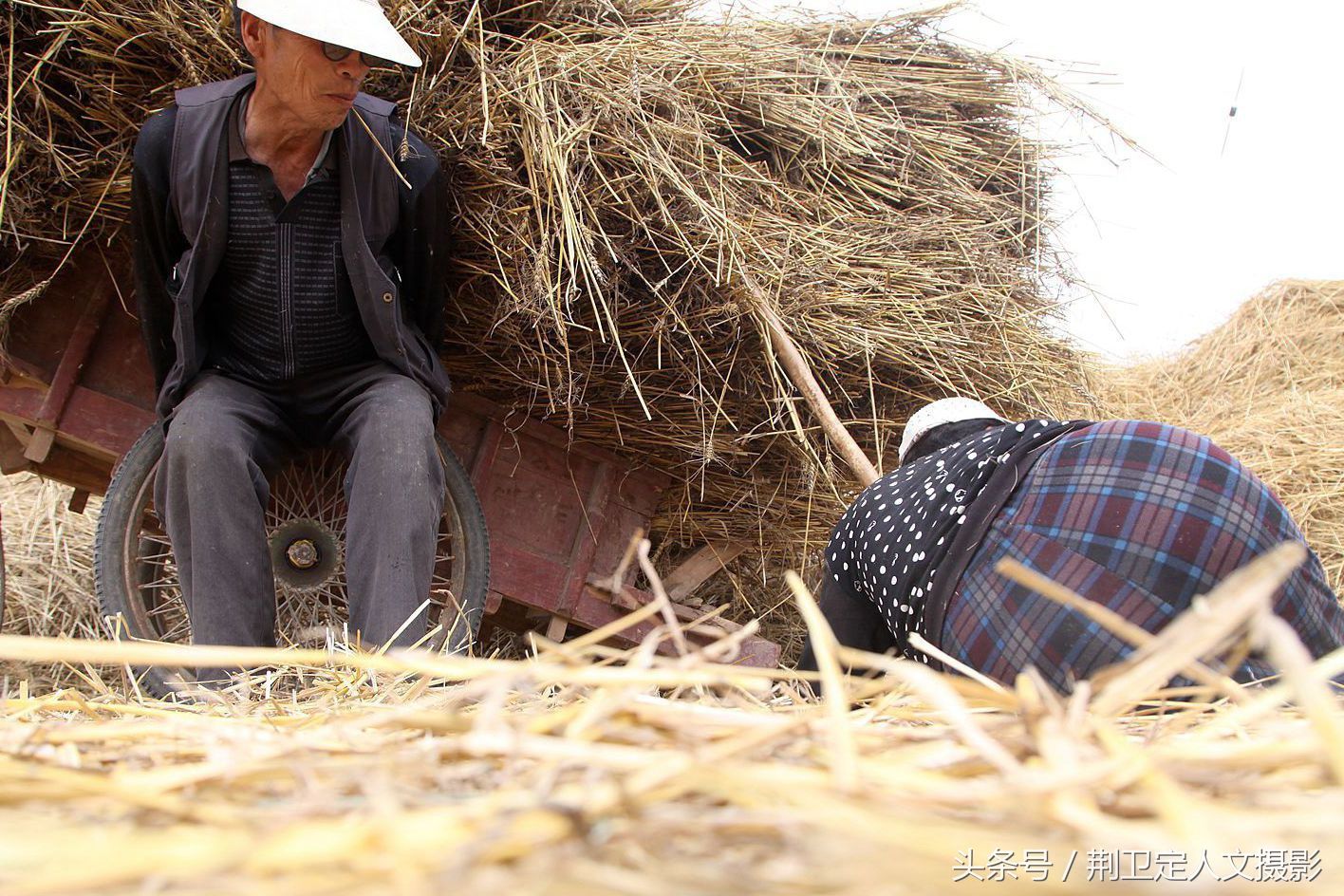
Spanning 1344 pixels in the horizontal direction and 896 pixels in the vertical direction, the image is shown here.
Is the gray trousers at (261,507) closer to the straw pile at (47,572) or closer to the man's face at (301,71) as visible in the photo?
the man's face at (301,71)

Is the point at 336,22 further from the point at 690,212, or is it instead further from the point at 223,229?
the point at 690,212

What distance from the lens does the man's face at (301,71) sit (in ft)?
5.50

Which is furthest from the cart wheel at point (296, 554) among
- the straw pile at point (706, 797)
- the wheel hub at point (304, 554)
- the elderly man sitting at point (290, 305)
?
the straw pile at point (706, 797)

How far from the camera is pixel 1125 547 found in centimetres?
122

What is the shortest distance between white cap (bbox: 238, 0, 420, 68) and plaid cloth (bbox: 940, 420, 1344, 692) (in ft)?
4.09

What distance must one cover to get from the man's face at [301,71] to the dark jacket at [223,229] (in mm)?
74

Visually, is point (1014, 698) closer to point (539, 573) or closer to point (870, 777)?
point (870, 777)

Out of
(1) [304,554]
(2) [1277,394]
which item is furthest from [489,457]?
(2) [1277,394]

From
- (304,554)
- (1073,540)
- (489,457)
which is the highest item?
(1073,540)

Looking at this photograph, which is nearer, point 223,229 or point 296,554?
point 223,229

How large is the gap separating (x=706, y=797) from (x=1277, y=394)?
5612mm

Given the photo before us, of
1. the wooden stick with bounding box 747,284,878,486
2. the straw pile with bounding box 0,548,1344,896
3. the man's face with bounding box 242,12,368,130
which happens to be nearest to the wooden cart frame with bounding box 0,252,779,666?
the wooden stick with bounding box 747,284,878,486

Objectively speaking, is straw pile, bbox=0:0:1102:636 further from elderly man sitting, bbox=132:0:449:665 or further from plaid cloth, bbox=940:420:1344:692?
plaid cloth, bbox=940:420:1344:692

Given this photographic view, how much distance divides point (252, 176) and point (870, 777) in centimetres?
173
